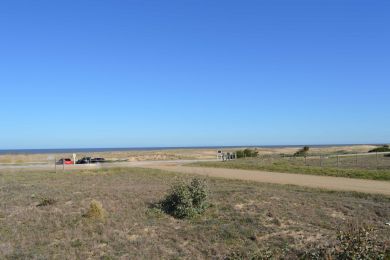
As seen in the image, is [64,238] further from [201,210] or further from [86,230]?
[201,210]

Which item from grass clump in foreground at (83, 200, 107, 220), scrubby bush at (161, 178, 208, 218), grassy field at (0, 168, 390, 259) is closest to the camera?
grassy field at (0, 168, 390, 259)

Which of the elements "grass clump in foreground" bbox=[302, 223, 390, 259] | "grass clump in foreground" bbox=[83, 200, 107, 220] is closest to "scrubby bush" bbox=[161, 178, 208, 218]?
"grass clump in foreground" bbox=[83, 200, 107, 220]

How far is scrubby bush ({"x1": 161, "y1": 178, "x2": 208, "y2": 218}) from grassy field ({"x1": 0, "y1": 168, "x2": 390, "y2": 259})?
33cm

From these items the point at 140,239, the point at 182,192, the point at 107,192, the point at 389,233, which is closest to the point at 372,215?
the point at 389,233

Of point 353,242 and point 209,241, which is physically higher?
point 353,242

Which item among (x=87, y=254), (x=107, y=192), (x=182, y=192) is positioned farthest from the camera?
(x=107, y=192)

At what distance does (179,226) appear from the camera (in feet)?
43.1

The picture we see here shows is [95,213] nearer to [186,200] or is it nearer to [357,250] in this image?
[186,200]

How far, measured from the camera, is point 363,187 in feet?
71.8

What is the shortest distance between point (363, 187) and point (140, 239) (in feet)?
46.2

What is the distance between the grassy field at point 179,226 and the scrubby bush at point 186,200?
334mm

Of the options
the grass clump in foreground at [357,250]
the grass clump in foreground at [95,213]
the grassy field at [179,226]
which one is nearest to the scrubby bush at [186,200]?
the grassy field at [179,226]

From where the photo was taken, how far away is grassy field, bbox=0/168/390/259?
420 inches

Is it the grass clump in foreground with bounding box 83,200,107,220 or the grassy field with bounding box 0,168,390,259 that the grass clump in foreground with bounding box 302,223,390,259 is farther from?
the grass clump in foreground with bounding box 83,200,107,220
